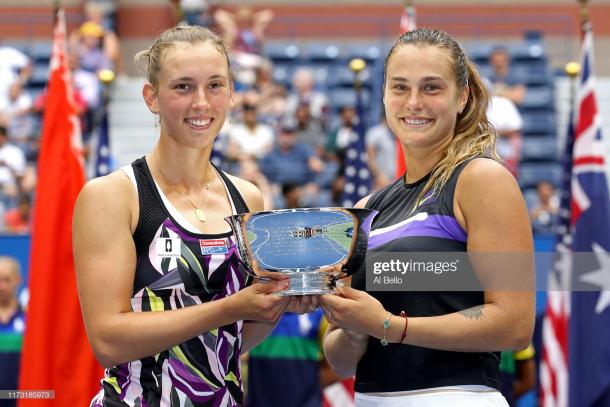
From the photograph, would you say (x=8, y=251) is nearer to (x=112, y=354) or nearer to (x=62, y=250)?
(x=62, y=250)

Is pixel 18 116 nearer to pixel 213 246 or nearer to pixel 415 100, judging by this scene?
pixel 213 246

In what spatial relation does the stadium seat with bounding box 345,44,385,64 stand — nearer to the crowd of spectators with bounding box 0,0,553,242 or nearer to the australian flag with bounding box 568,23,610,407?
the crowd of spectators with bounding box 0,0,553,242

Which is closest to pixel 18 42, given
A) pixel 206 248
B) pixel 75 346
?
pixel 75 346

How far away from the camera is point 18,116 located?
1098 centimetres

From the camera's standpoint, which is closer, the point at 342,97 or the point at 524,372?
the point at 524,372

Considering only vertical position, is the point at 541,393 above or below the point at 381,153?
below

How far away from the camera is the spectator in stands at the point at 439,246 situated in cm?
258

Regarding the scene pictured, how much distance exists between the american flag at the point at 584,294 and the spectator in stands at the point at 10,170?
5.51 m

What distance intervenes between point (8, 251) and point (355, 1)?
8.24 m

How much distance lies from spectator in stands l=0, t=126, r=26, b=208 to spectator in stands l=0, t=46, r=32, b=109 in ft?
4.38

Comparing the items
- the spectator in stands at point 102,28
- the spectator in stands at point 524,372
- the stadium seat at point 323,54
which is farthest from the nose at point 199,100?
the stadium seat at point 323,54

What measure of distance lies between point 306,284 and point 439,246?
1.28 feet

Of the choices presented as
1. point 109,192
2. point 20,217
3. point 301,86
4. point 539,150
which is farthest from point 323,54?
point 109,192

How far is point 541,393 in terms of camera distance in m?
6.02
